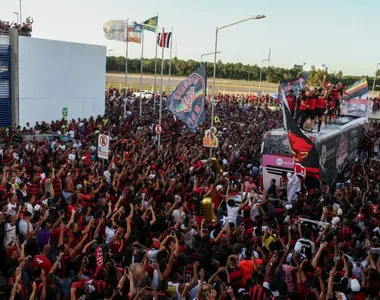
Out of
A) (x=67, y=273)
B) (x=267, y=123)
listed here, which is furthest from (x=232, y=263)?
(x=267, y=123)

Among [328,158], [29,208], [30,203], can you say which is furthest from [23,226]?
[328,158]

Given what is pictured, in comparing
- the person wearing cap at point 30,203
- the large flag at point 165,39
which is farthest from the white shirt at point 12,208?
the large flag at point 165,39

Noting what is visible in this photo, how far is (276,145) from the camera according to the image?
13.2m

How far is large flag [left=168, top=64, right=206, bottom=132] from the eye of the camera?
15.4 m

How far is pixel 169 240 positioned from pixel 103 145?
6306 millimetres

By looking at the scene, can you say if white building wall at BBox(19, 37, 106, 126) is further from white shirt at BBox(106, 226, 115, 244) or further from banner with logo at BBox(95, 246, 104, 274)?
banner with logo at BBox(95, 246, 104, 274)

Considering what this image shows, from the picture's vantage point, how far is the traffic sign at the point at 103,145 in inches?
502

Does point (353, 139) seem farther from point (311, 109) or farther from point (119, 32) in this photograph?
point (119, 32)

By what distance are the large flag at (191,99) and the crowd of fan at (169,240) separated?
3399 millimetres

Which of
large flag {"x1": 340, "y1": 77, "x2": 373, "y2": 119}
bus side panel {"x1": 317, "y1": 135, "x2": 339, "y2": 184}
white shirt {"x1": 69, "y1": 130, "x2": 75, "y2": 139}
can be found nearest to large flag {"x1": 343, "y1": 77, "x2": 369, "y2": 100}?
Result: large flag {"x1": 340, "y1": 77, "x2": 373, "y2": 119}

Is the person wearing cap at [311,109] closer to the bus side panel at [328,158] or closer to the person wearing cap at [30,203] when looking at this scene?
the bus side panel at [328,158]

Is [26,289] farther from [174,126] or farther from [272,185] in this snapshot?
[174,126]

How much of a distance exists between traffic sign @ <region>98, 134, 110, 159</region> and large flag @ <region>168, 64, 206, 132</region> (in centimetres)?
368

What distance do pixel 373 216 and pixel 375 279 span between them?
3142 mm
